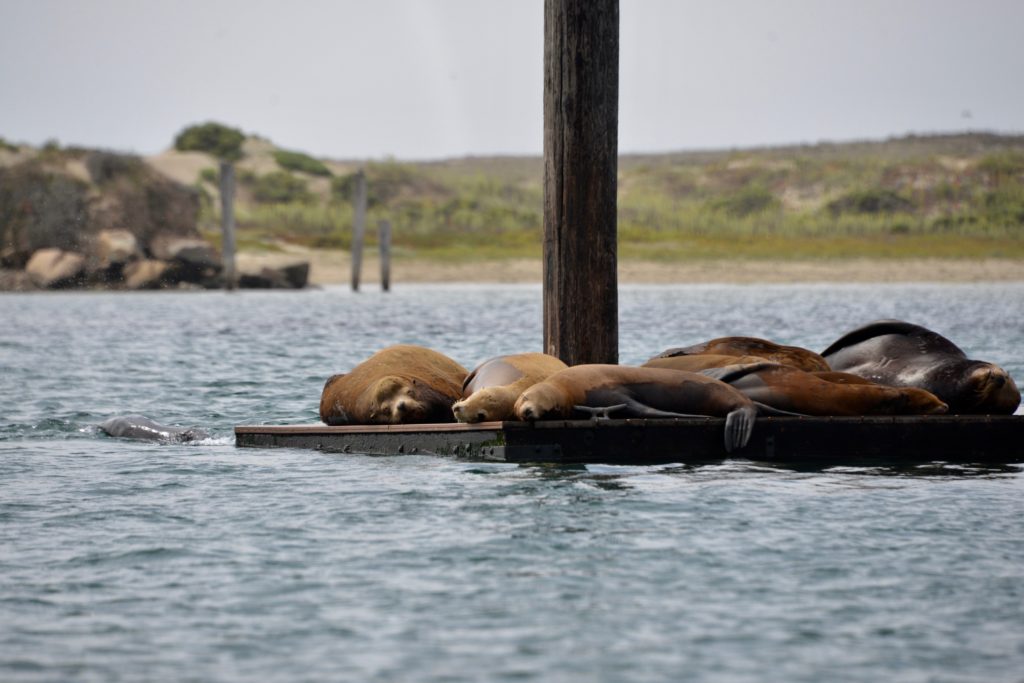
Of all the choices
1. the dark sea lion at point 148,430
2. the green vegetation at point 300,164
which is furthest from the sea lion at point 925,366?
the green vegetation at point 300,164

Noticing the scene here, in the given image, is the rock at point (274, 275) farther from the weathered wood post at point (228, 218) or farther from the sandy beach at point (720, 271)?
the weathered wood post at point (228, 218)

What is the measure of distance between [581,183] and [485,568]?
166 inches

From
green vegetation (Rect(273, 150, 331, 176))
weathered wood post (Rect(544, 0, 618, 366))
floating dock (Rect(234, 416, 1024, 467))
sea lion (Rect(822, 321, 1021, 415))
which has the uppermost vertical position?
green vegetation (Rect(273, 150, 331, 176))

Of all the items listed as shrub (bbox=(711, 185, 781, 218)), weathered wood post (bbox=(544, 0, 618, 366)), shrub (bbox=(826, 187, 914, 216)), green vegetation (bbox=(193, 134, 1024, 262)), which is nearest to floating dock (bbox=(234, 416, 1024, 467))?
weathered wood post (bbox=(544, 0, 618, 366))

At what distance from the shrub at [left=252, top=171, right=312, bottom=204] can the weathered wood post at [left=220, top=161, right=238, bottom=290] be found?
2765 cm

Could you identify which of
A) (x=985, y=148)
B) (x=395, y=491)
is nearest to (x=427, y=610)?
(x=395, y=491)

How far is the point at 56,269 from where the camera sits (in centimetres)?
4416

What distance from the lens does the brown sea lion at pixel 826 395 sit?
32.7 feet

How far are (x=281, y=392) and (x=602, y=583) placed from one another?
31.1 ft

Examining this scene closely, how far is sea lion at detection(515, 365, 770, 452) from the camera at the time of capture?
31.1 ft

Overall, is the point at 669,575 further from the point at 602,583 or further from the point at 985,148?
the point at 985,148

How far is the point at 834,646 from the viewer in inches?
222

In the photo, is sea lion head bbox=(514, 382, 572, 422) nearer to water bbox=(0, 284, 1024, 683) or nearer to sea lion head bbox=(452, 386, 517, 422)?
sea lion head bbox=(452, 386, 517, 422)

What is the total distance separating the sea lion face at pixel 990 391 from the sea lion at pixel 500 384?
2824 mm
